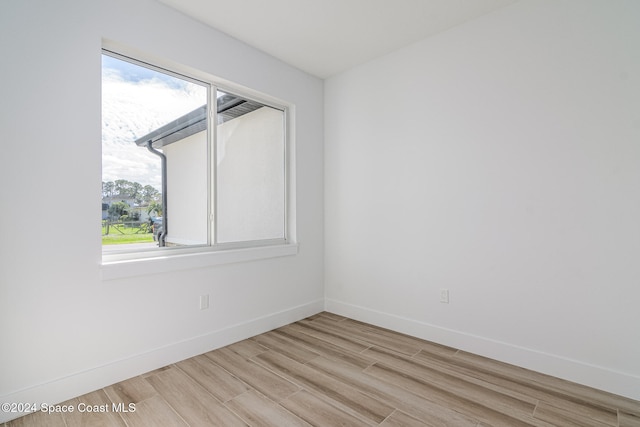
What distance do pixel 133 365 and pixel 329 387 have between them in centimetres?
141

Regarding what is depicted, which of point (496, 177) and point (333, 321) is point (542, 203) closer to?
point (496, 177)

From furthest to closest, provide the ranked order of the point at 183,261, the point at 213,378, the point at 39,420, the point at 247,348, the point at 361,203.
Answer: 1. the point at 361,203
2. the point at 247,348
3. the point at 183,261
4. the point at 213,378
5. the point at 39,420

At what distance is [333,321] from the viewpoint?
3.51 m

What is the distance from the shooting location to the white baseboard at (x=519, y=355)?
207cm

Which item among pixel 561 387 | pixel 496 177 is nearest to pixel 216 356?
pixel 561 387

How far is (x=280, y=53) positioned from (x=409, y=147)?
5.25 feet

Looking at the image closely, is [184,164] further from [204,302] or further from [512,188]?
[512,188]

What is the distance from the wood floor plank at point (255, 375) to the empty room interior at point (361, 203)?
34 millimetres

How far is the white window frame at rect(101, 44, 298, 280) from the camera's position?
2.30 m

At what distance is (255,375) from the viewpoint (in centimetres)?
233

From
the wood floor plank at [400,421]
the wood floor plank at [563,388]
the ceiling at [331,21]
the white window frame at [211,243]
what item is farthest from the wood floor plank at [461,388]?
the ceiling at [331,21]

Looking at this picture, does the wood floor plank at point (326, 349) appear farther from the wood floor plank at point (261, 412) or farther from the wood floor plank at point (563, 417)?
the wood floor plank at point (563, 417)

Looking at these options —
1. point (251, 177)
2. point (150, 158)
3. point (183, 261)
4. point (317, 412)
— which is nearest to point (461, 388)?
point (317, 412)

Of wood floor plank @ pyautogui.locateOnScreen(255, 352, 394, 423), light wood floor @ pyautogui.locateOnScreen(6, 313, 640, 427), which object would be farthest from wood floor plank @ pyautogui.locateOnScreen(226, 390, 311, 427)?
wood floor plank @ pyautogui.locateOnScreen(255, 352, 394, 423)
